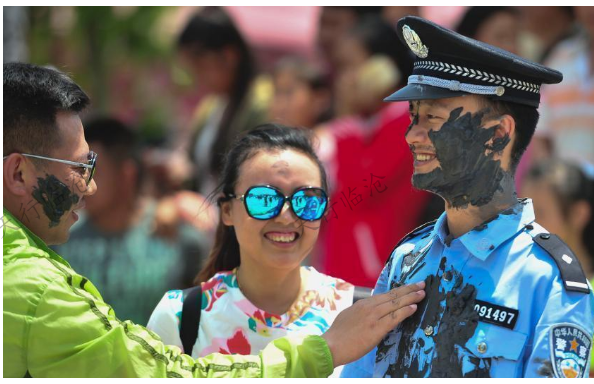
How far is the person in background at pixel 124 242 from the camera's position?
6.74 metres

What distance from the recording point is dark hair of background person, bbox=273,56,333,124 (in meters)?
7.57

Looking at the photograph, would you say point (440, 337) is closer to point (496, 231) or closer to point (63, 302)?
point (496, 231)

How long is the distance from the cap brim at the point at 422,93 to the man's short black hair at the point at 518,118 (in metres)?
0.12

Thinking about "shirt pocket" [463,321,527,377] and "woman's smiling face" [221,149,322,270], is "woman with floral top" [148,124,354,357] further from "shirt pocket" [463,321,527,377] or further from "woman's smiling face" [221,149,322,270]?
"shirt pocket" [463,321,527,377]

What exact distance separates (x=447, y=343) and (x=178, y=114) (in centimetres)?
1322

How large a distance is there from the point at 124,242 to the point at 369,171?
188 centimetres

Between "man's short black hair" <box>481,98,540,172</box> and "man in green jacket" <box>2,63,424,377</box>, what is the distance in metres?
0.61

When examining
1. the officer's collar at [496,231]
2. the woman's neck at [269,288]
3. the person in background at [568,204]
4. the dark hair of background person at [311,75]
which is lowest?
the woman's neck at [269,288]

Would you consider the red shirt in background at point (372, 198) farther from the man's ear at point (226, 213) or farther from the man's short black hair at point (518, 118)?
the man's short black hair at point (518, 118)

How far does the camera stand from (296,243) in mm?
4117

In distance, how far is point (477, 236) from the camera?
330cm

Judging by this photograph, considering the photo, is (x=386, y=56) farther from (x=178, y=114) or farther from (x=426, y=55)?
A: (x=178, y=114)

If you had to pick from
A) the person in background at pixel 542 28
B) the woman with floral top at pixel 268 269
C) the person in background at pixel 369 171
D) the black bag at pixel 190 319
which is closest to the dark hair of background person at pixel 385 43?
the person in background at pixel 369 171

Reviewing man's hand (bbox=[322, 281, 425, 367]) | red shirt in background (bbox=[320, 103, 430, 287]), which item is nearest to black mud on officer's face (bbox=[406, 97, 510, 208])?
man's hand (bbox=[322, 281, 425, 367])
